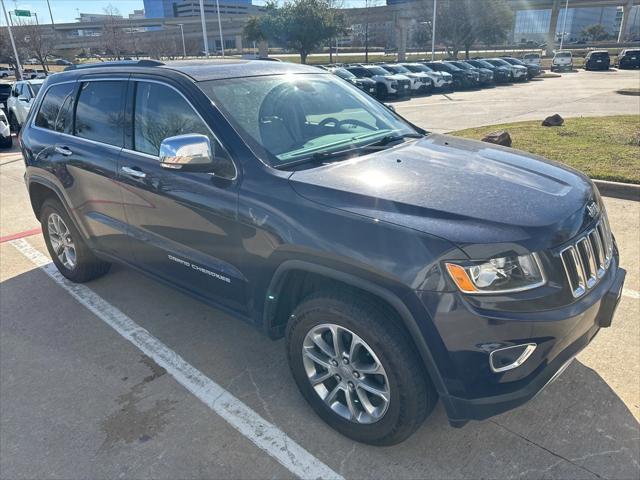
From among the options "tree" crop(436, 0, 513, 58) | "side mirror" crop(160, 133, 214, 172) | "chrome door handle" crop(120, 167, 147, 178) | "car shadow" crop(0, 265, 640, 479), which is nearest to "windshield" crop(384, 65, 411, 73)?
"chrome door handle" crop(120, 167, 147, 178)

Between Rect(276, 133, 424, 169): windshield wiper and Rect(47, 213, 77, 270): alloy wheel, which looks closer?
Rect(276, 133, 424, 169): windshield wiper

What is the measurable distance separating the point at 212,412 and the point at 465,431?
1.42 meters

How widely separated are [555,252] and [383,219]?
754mm

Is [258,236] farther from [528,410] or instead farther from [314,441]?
[528,410]

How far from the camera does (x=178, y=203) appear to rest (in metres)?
3.09

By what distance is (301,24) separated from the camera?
36094 millimetres

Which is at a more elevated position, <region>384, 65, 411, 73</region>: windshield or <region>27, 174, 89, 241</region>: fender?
<region>27, 174, 89, 241</region>: fender

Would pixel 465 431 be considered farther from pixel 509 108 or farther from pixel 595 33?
pixel 595 33

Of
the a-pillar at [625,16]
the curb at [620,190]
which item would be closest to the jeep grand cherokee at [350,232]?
the curb at [620,190]

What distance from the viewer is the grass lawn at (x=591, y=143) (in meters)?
7.10

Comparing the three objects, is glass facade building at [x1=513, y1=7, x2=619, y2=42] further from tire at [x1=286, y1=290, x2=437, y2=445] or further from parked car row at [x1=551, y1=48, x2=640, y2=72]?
tire at [x1=286, y1=290, x2=437, y2=445]

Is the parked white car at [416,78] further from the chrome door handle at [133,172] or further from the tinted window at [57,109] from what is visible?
the chrome door handle at [133,172]

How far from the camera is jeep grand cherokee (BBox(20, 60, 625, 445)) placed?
2.11 meters

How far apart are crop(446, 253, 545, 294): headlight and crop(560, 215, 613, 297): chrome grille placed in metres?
0.19
